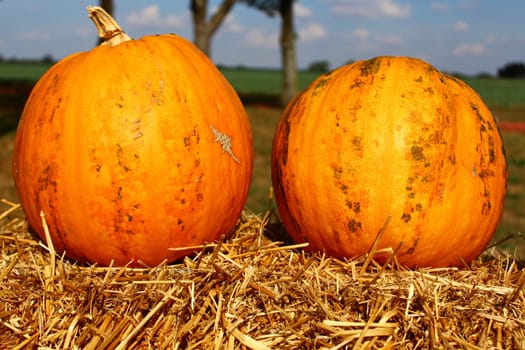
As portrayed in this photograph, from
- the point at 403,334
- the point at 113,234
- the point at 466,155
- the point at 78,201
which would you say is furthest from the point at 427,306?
the point at 78,201

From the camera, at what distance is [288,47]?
19.6 metres

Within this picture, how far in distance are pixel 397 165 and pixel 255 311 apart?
2.87 feet

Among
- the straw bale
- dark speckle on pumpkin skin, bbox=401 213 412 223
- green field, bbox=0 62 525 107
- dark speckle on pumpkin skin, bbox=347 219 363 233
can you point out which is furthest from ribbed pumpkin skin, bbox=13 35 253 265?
green field, bbox=0 62 525 107

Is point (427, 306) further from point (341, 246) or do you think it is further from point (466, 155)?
point (466, 155)

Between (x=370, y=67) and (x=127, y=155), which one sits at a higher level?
(x=370, y=67)

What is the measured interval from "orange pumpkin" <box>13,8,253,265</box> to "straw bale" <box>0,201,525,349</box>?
→ 0.71 feet

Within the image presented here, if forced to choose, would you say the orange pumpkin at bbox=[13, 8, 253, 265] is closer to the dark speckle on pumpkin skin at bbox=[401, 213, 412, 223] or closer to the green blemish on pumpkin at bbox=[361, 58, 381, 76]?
the green blemish on pumpkin at bbox=[361, 58, 381, 76]

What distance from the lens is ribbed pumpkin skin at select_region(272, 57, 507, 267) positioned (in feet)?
7.82

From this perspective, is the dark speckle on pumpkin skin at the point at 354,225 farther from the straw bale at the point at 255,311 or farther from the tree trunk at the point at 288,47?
the tree trunk at the point at 288,47

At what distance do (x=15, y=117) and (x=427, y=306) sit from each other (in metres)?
12.8

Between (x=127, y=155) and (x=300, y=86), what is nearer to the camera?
(x=127, y=155)

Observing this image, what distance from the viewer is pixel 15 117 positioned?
12938 millimetres

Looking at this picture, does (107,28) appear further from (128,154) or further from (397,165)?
(397,165)

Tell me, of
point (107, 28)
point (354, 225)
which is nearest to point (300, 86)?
point (107, 28)
